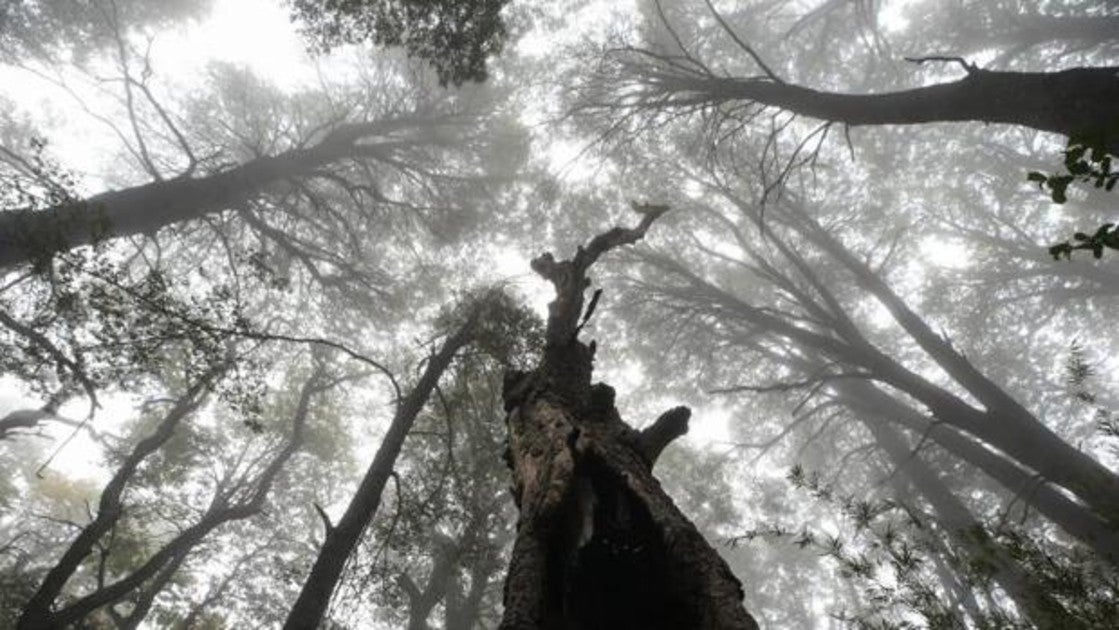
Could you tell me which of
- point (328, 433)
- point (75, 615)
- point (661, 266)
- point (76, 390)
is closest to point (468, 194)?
point (661, 266)

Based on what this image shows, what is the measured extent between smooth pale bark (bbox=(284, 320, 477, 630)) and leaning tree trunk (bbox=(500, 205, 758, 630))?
3.09 m

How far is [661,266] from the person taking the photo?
50.5 ft

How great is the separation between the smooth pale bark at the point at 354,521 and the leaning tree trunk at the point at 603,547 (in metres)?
3.09

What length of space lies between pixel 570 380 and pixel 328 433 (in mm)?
16118

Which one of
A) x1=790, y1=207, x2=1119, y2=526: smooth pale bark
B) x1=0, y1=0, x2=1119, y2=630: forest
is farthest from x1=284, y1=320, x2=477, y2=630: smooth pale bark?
x1=790, y1=207, x2=1119, y2=526: smooth pale bark

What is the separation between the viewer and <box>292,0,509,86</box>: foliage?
669 centimetres

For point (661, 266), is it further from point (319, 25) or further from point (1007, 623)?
point (1007, 623)

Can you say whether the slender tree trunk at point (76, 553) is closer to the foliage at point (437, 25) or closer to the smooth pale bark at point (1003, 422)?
the foliage at point (437, 25)

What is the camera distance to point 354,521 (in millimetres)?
5715

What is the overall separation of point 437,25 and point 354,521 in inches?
204

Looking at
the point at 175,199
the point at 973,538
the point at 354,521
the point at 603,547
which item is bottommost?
the point at 603,547

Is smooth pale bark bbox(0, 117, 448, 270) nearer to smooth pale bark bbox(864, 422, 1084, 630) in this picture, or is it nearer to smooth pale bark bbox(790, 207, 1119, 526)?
smooth pale bark bbox(864, 422, 1084, 630)

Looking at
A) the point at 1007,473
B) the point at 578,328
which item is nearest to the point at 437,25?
the point at 578,328

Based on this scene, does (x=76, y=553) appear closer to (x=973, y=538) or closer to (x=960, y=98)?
(x=973, y=538)
